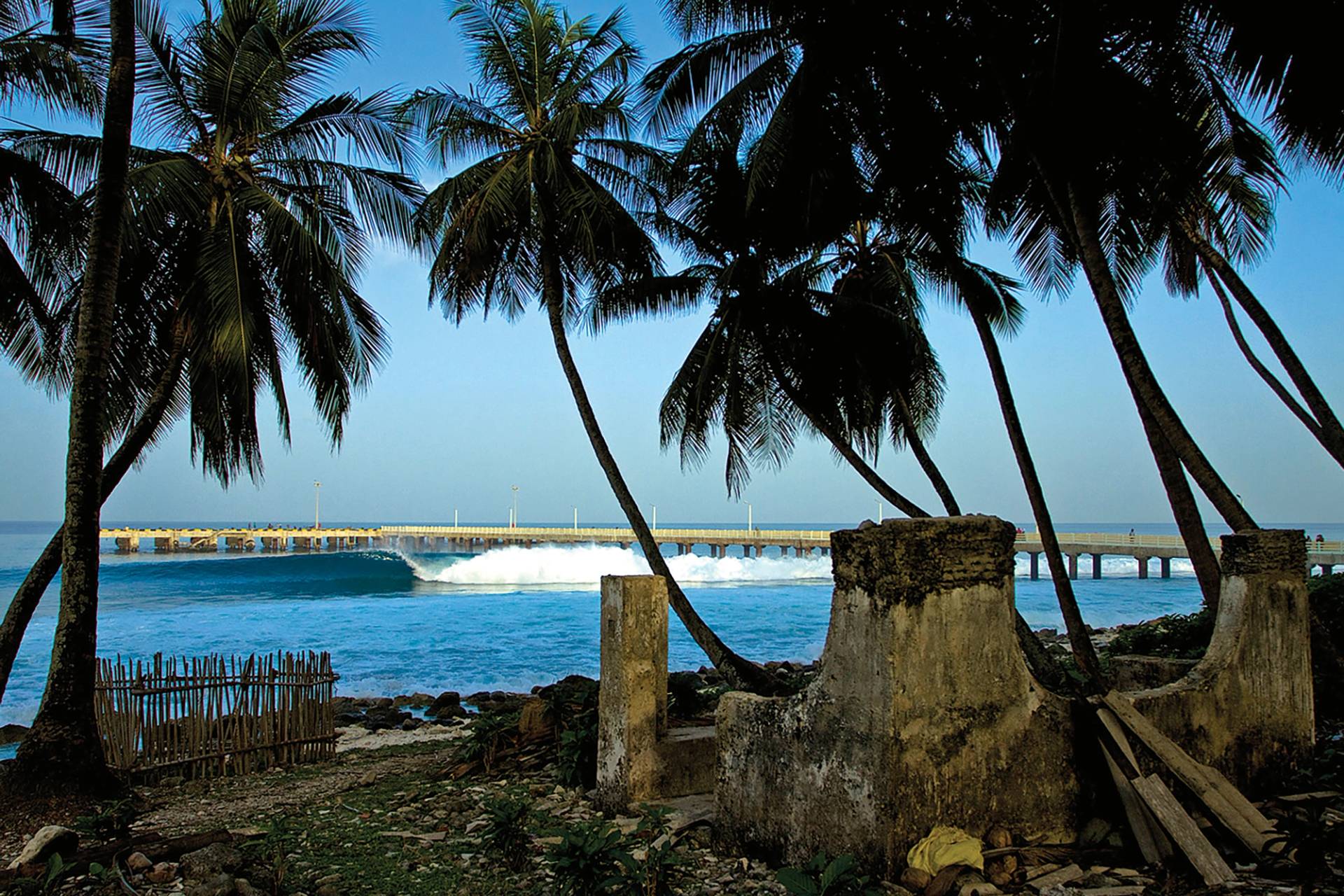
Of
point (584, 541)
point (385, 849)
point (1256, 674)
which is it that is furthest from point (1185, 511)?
point (584, 541)

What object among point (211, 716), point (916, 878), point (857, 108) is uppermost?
point (857, 108)

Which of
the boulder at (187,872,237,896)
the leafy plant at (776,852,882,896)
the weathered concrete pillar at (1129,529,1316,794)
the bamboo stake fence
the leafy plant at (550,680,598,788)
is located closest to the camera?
the leafy plant at (776,852,882,896)

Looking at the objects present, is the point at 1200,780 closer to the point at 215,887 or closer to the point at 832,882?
the point at 832,882

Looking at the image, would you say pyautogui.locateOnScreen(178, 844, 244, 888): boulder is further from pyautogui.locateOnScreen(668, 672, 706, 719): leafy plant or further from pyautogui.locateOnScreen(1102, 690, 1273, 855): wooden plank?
pyautogui.locateOnScreen(1102, 690, 1273, 855): wooden plank

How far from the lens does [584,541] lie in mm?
63812

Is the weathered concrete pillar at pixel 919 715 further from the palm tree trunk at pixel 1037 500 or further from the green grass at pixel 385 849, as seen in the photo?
the palm tree trunk at pixel 1037 500

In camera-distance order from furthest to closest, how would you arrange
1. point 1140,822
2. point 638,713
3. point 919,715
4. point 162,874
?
point 638,713
point 162,874
point 1140,822
point 919,715

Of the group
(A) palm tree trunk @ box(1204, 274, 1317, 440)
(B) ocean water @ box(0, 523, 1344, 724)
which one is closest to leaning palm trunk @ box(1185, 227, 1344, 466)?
(A) palm tree trunk @ box(1204, 274, 1317, 440)

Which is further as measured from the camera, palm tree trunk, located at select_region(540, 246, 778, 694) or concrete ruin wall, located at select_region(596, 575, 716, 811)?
palm tree trunk, located at select_region(540, 246, 778, 694)

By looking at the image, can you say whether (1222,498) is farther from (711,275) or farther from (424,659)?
(424,659)

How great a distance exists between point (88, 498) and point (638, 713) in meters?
4.76

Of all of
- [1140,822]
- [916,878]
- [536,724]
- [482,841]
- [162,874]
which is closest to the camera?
[916,878]

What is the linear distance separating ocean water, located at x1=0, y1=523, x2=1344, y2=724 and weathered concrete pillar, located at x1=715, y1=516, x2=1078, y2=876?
1327 cm

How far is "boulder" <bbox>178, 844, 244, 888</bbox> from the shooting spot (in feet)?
16.6
